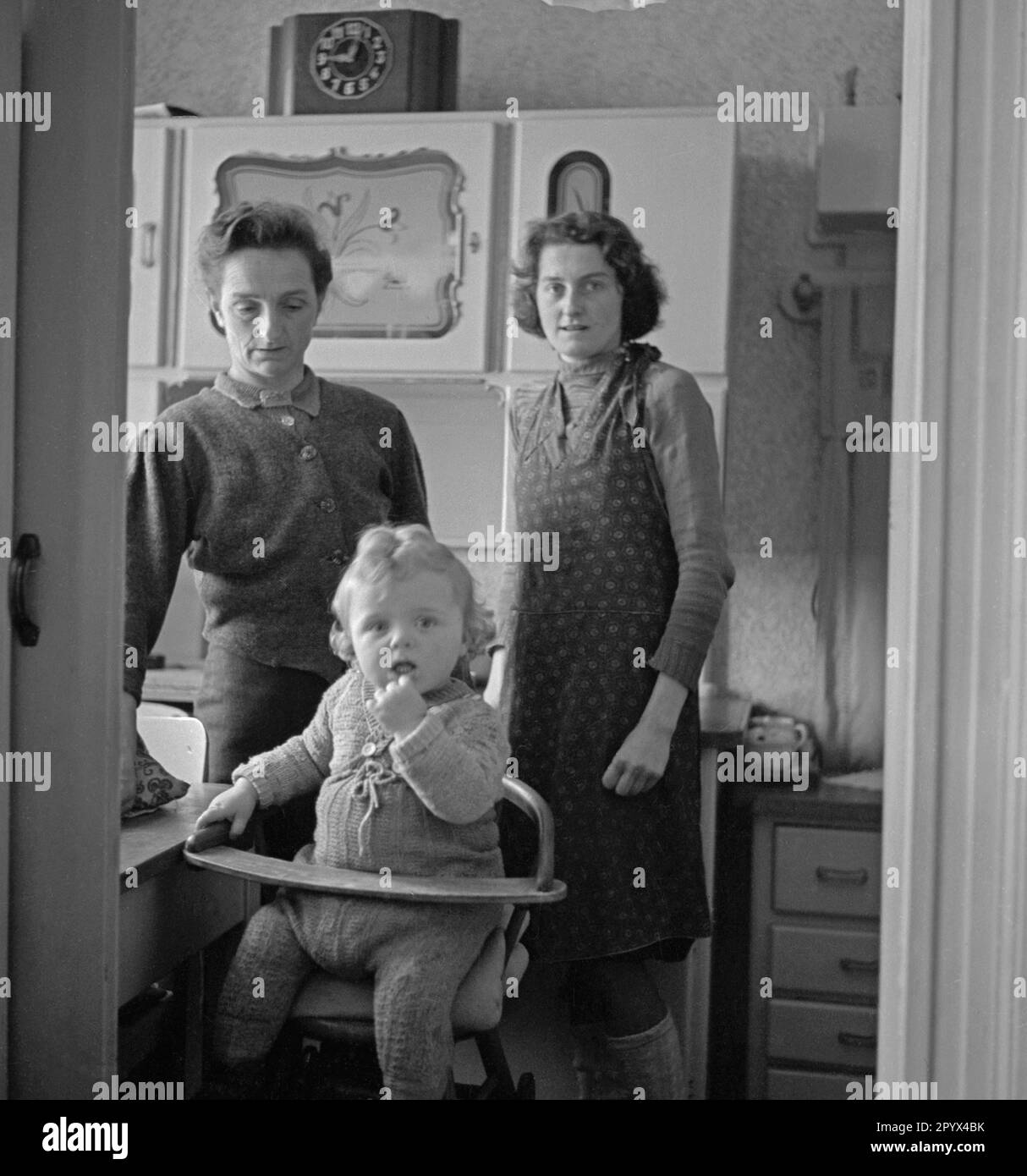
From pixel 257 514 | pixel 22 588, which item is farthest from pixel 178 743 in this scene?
pixel 22 588

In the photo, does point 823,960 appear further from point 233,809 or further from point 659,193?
point 659,193

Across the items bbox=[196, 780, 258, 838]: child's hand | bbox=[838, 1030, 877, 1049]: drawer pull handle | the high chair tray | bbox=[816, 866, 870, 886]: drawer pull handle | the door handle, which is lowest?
bbox=[838, 1030, 877, 1049]: drawer pull handle

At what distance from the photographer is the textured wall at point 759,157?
192 centimetres

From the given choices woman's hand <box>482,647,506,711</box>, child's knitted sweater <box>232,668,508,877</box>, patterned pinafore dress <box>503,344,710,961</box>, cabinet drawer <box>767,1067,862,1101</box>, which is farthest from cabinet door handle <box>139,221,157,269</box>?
cabinet drawer <box>767,1067,862,1101</box>

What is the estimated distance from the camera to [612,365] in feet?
5.25

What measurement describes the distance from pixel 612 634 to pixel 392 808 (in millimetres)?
449

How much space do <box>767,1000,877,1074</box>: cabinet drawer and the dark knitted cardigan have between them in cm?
79

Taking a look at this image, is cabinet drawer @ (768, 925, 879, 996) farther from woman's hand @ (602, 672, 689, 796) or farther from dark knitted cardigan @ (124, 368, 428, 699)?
dark knitted cardigan @ (124, 368, 428, 699)

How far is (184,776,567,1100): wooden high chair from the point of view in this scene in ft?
3.63

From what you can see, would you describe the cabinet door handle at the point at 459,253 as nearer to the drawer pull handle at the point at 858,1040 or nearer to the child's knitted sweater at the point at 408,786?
the child's knitted sweater at the point at 408,786

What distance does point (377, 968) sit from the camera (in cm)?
116

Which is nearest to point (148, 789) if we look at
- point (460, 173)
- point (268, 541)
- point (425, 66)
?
point (268, 541)
